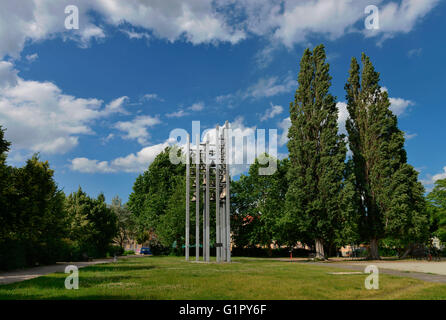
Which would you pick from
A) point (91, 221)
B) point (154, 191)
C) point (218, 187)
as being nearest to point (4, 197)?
point (218, 187)

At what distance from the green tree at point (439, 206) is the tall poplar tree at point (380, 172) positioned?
7.29 m

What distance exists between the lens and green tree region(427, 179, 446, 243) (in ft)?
146

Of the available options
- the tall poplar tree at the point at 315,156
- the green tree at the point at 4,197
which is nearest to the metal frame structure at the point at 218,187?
the tall poplar tree at the point at 315,156

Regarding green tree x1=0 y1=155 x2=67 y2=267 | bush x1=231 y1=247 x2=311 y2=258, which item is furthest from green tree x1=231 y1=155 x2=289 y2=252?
green tree x1=0 y1=155 x2=67 y2=267

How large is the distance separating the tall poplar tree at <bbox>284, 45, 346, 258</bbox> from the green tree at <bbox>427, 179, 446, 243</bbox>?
1726cm

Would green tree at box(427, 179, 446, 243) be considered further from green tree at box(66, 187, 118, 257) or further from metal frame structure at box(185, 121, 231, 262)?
green tree at box(66, 187, 118, 257)

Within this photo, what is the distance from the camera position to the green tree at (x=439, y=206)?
4462 centimetres

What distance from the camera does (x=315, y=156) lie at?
125ft

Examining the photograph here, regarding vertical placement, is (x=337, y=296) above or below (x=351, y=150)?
below

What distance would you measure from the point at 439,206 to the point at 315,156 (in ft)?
71.8

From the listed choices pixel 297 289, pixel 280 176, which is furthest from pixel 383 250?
pixel 297 289

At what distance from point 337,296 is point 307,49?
36279 millimetres

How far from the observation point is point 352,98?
139 ft
